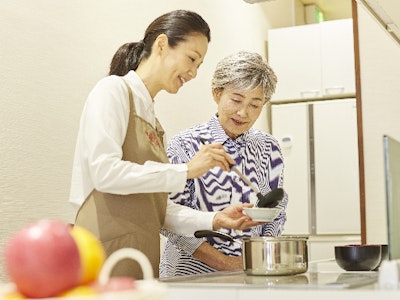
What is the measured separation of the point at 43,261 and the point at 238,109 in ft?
4.53

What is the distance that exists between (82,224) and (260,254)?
1.33 ft

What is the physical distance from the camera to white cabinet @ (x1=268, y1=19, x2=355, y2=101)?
12.6ft

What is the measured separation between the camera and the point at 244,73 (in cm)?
191

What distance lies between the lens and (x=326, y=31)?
390cm

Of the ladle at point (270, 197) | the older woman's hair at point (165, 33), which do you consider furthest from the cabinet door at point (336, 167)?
the older woman's hair at point (165, 33)

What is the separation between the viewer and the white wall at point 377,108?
279cm

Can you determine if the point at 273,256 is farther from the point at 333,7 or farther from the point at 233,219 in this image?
the point at 333,7

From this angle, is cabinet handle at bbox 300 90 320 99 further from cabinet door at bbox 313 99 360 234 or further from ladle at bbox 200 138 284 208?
ladle at bbox 200 138 284 208

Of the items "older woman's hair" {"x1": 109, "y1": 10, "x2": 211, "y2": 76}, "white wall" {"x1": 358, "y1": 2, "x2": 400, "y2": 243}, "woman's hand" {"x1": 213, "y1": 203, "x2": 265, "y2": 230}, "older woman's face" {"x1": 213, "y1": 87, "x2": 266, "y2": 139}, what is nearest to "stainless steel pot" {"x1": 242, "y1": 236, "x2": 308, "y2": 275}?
"woman's hand" {"x1": 213, "y1": 203, "x2": 265, "y2": 230}

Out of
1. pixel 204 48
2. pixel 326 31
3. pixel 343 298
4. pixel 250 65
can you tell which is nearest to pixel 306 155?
pixel 326 31

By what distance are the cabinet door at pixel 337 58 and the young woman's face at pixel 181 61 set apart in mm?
2405

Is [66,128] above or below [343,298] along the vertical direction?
above

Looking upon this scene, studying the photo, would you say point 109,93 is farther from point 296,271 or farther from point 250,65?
point 250,65

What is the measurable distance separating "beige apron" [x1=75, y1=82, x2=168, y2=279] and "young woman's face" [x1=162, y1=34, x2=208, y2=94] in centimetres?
14
